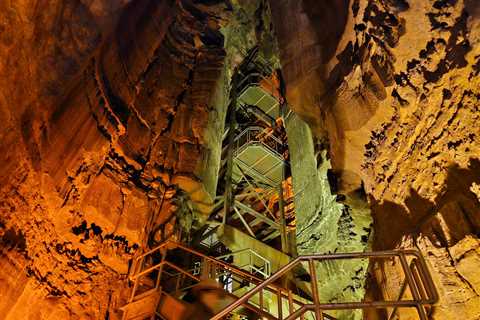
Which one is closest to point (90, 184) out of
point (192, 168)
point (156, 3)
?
point (192, 168)

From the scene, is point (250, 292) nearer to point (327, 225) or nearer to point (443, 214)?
point (443, 214)

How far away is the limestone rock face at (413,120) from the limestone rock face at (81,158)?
426 centimetres

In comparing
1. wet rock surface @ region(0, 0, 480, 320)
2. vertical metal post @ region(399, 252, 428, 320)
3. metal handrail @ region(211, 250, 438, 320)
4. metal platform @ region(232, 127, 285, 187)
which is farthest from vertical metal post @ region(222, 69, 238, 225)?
vertical metal post @ region(399, 252, 428, 320)

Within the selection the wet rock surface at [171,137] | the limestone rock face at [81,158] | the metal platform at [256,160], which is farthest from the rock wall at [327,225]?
the limestone rock face at [81,158]

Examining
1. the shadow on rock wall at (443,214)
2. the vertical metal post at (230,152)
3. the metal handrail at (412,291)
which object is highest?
the vertical metal post at (230,152)

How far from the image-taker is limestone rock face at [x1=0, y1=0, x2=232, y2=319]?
583 centimetres

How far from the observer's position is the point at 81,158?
284 inches

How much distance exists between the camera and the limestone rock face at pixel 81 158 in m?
5.83

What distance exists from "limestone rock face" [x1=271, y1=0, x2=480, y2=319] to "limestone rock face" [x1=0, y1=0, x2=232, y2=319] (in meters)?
4.26

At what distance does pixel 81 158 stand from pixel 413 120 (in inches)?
231

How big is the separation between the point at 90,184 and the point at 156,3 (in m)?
7.45

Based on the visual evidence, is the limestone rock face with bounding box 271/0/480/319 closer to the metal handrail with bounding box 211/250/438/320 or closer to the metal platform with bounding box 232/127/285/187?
the metal handrail with bounding box 211/250/438/320

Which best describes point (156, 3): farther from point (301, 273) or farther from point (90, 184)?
point (301, 273)

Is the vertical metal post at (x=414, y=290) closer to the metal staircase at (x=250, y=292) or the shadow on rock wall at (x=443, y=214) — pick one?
the metal staircase at (x=250, y=292)
